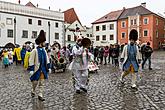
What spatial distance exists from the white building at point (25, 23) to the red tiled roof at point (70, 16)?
14542 millimetres

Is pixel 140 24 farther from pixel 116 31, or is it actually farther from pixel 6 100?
pixel 6 100

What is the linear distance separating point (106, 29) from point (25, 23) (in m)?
27.1

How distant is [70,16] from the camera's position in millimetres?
70312

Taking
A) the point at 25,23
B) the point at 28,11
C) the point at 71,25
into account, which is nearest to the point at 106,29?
the point at 71,25

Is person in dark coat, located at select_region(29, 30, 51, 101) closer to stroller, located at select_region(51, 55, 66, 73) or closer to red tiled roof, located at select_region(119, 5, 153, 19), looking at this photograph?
stroller, located at select_region(51, 55, 66, 73)

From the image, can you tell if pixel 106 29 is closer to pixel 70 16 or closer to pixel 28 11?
pixel 70 16

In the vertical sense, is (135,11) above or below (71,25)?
above

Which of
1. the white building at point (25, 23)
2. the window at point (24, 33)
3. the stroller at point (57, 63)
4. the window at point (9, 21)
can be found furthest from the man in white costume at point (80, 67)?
the window at point (24, 33)

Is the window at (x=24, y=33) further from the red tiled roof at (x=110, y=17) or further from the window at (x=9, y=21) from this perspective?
the red tiled roof at (x=110, y=17)

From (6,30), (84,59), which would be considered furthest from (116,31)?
(84,59)

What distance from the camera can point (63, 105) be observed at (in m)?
7.27

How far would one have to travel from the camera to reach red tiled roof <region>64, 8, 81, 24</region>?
69.2 metres

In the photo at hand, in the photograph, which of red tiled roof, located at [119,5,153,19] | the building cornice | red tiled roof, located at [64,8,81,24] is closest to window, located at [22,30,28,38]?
the building cornice

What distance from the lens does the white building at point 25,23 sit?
4500 cm
